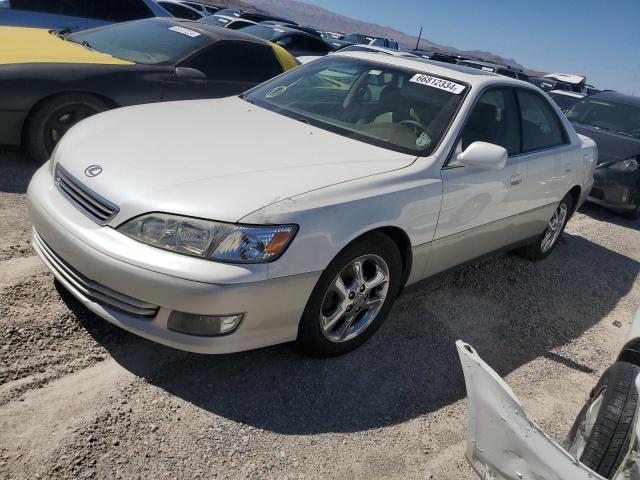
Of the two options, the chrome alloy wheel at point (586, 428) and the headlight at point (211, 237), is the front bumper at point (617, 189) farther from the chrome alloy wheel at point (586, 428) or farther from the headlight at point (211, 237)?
the headlight at point (211, 237)

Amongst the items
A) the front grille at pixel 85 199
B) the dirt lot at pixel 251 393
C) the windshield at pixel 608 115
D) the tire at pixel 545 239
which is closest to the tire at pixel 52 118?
the dirt lot at pixel 251 393

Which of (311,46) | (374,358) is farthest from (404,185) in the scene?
(311,46)

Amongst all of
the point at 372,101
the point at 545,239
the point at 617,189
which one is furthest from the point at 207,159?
the point at 617,189

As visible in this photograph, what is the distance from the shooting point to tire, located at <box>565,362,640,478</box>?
1926 millimetres

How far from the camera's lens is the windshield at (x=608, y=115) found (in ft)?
25.9

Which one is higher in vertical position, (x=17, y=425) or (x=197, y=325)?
(x=197, y=325)

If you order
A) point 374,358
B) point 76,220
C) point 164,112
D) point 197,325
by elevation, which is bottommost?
point 374,358

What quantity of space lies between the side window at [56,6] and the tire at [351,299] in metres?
6.35

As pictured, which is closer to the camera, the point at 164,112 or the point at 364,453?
the point at 364,453

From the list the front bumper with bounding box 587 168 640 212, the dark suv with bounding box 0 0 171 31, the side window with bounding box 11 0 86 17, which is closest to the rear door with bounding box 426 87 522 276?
the front bumper with bounding box 587 168 640 212

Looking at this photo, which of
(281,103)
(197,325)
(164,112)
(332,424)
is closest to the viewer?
(197,325)

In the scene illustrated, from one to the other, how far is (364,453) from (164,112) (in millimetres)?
2330

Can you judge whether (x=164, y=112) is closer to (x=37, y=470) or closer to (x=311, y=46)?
(x=37, y=470)

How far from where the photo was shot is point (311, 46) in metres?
12.0
